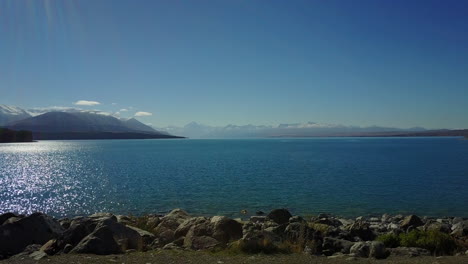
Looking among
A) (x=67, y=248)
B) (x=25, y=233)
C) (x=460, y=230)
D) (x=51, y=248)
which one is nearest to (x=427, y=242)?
(x=460, y=230)

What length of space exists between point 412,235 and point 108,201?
3309cm

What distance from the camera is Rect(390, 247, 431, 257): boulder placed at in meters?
14.3

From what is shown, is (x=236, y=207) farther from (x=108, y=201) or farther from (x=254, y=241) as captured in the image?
(x=254, y=241)

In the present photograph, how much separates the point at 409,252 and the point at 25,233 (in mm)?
16450

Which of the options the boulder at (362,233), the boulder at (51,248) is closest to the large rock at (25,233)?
the boulder at (51,248)

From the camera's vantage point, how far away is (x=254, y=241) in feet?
46.8

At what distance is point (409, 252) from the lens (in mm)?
14430

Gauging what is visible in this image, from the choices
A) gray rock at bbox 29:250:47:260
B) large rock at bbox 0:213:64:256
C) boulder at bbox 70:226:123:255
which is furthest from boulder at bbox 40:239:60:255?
large rock at bbox 0:213:64:256

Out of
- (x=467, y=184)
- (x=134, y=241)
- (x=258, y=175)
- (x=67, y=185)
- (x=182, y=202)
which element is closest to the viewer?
(x=134, y=241)

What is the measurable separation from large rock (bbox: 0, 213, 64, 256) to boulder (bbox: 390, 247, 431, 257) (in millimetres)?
15111

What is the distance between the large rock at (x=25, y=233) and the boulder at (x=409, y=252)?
15.1m

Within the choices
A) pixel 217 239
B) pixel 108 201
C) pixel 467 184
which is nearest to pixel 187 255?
pixel 217 239

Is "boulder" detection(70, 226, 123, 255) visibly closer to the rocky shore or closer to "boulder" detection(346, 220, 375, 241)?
the rocky shore

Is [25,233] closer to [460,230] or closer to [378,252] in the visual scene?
[378,252]
